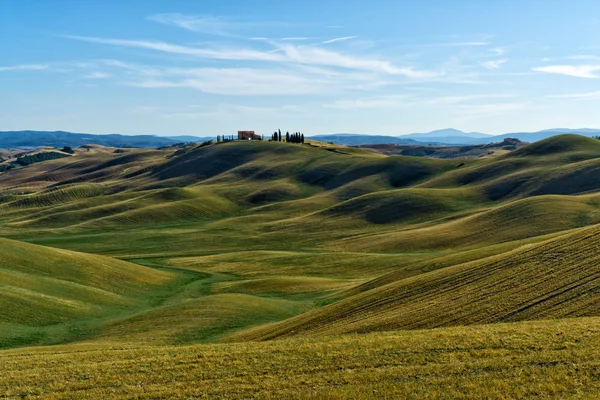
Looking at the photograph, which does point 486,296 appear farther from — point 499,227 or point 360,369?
point 499,227

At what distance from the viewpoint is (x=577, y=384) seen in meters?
20.5

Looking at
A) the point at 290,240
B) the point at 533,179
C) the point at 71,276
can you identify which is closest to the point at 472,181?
the point at 533,179

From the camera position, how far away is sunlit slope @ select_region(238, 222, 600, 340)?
33.3m

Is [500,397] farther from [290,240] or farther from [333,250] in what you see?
[290,240]

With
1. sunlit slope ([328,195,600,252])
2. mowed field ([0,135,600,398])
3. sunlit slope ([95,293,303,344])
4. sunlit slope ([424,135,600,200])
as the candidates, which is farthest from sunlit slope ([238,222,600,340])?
sunlit slope ([424,135,600,200])

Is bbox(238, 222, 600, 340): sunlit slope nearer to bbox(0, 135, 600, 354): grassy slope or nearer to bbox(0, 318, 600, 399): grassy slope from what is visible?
bbox(0, 135, 600, 354): grassy slope

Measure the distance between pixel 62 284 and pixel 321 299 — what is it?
2912cm

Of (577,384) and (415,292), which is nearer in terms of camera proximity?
(577,384)

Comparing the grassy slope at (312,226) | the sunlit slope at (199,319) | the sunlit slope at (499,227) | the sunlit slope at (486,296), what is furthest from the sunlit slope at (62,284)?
the sunlit slope at (499,227)

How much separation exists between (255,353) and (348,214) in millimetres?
100765

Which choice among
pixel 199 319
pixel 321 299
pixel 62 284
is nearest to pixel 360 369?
pixel 199 319

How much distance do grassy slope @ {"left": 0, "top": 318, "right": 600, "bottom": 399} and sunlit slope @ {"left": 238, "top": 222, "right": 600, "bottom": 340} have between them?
157 inches

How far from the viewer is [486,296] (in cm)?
3697

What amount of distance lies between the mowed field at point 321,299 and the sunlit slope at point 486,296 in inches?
7.2
